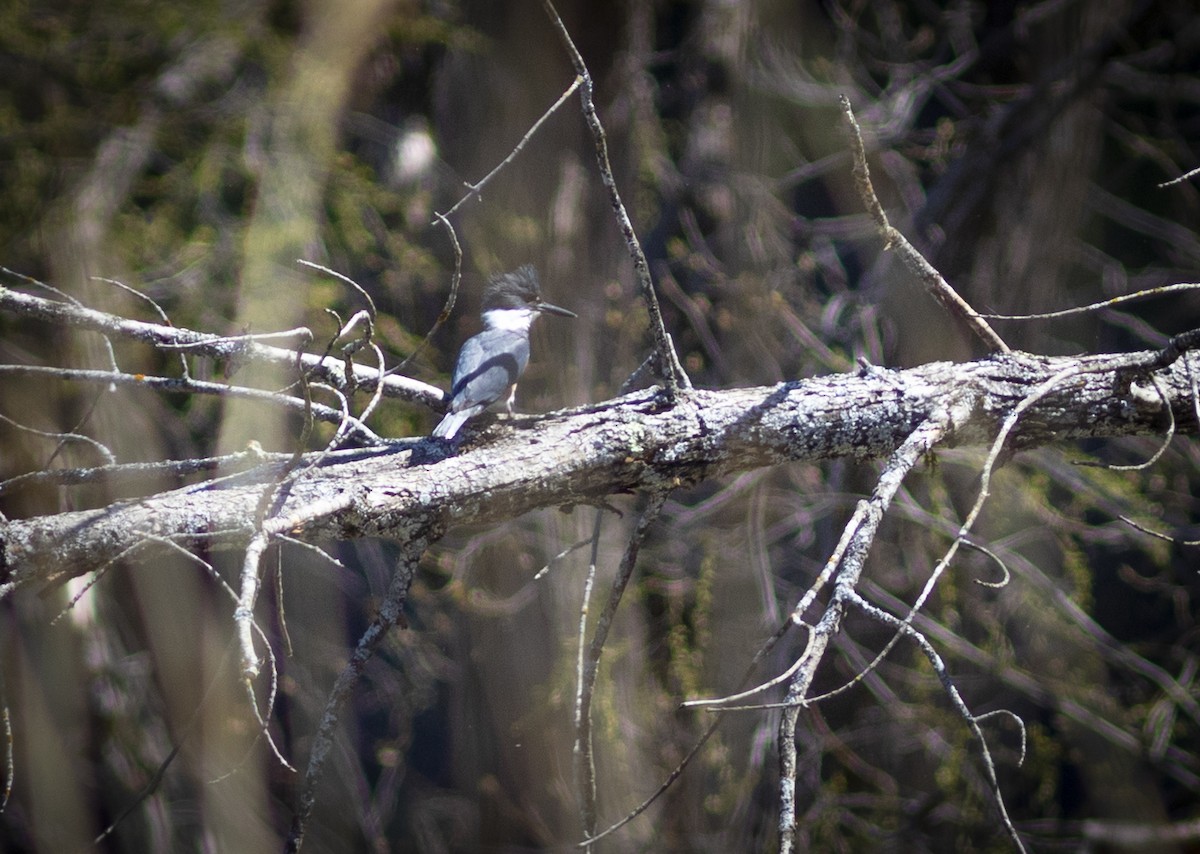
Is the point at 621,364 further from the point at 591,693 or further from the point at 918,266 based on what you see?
the point at 591,693

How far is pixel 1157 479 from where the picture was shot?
10.3 feet

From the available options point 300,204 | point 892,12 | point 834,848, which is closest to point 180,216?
point 300,204

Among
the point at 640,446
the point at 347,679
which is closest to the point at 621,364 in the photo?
the point at 640,446

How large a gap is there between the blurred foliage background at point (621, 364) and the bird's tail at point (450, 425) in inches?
59.9

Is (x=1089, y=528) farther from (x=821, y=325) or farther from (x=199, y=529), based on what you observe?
(x=199, y=529)

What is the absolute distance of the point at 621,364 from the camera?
3.21m

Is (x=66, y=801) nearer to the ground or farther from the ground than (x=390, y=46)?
nearer to the ground

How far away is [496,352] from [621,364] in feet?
3.61

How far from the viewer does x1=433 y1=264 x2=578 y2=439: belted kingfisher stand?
1718mm

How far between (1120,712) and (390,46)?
360 centimetres

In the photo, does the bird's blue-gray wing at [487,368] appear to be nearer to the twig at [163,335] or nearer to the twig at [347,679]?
the twig at [163,335]

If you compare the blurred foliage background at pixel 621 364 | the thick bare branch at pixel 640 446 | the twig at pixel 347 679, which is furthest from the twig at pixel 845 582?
the blurred foliage background at pixel 621 364

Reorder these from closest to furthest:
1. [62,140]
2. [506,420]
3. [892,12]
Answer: [506,420] < [62,140] < [892,12]

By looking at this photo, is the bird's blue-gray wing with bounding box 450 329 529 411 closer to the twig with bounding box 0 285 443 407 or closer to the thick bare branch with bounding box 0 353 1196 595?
the twig with bounding box 0 285 443 407
